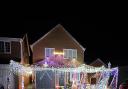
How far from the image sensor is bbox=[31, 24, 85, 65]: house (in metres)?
33.9

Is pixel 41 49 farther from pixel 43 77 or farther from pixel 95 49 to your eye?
pixel 95 49

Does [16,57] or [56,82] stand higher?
[16,57]

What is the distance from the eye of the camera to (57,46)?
113 feet

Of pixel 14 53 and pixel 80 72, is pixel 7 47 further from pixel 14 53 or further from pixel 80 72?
pixel 80 72

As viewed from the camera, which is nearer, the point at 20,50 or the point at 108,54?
the point at 20,50

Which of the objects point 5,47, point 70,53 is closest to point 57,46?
point 70,53

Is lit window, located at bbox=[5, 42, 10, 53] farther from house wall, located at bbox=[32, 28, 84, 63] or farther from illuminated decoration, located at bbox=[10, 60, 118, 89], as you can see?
house wall, located at bbox=[32, 28, 84, 63]

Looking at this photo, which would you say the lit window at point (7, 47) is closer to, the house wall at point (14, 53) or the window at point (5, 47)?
the window at point (5, 47)

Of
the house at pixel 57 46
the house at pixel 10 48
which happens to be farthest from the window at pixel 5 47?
the house at pixel 57 46

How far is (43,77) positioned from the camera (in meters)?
31.9

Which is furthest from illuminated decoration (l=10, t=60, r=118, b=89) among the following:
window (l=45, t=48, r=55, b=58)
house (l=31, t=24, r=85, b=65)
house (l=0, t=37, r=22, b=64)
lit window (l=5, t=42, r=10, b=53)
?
lit window (l=5, t=42, r=10, b=53)

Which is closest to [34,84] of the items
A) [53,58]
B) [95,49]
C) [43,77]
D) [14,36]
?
[43,77]

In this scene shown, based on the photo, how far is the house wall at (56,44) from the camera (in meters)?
33.9

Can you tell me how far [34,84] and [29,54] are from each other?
22.3ft
